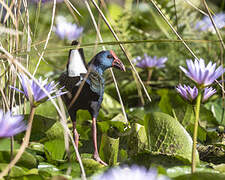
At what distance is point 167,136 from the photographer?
0.62 m

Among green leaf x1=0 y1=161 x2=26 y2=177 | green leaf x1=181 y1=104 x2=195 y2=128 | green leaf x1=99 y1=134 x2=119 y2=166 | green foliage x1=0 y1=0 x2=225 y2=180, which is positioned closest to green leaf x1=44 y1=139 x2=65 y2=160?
green foliage x1=0 y1=0 x2=225 y2=180

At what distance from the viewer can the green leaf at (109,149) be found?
0.61m

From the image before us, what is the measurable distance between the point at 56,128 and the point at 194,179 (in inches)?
16.7

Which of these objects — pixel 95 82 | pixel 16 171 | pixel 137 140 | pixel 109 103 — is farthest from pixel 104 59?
pixel 109 103

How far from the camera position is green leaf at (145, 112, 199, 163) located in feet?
1.98

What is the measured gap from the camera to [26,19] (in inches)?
26.5

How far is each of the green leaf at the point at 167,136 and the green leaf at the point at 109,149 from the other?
6 centimetres

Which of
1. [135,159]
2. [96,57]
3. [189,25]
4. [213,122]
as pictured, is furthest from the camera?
[189,25]

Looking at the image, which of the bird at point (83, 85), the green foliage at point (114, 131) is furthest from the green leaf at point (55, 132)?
the bird at point (83, 85)

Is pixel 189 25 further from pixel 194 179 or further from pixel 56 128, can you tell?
pixel 194 179

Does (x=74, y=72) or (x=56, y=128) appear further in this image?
(x=56, y=128)

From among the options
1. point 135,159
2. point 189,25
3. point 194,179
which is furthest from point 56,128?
point 189,25

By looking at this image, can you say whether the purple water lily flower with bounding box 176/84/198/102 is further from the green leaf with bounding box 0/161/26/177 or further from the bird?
the green leaf with bounding box 0/161/26/177

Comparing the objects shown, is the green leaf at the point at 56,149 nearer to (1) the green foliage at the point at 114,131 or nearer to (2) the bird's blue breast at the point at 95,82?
(1) the green foliage at the point at 114,131
